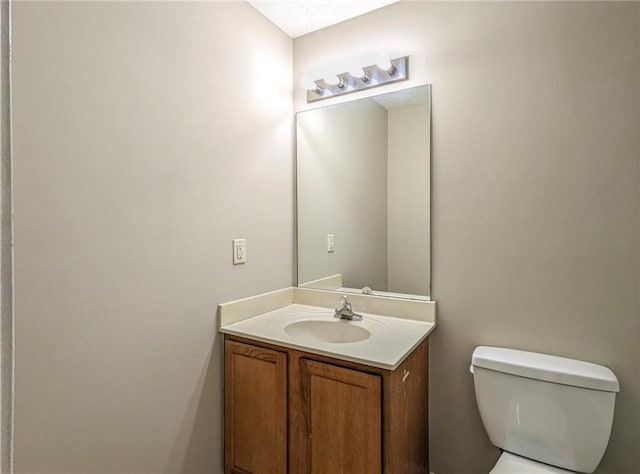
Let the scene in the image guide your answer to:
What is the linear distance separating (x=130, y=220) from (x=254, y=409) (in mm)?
940

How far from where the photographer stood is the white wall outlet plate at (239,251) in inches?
64.6

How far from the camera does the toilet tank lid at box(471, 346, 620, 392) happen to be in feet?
3.93

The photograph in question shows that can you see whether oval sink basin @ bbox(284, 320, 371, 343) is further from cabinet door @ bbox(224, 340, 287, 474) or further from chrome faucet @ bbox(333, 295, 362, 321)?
cabinet door @ bbox(224, 340, 287, 474)

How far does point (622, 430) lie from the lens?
1287mm

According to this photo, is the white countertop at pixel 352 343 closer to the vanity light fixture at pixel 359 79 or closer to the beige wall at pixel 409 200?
the beige wall at pixel 409 200

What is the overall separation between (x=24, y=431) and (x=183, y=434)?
0.58m

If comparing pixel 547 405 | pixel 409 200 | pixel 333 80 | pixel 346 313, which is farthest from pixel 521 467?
pixel 333 80

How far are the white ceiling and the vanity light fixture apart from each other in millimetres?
297

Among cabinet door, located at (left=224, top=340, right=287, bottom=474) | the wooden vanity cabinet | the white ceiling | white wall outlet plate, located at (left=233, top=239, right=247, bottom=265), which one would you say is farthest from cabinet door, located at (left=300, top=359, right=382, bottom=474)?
the white ceiling

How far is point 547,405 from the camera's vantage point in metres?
1.26

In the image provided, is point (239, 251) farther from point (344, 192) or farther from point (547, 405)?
point (547, 405)

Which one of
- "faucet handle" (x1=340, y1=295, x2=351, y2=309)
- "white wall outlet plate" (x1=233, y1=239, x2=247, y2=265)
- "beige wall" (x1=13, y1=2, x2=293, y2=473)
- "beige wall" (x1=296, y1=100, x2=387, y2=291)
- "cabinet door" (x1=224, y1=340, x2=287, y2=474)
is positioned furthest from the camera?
"beige wall" (x1=296, y1=100, x2=387, y2=291)

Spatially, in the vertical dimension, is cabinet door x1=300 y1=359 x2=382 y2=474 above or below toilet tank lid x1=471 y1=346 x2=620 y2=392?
below

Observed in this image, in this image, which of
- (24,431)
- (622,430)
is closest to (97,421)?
(24,431)
